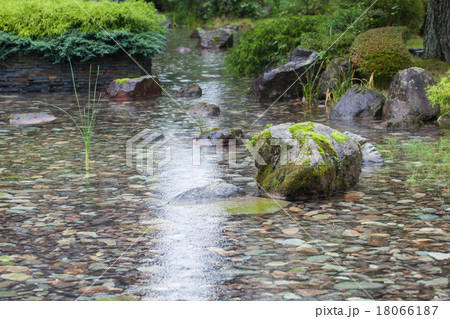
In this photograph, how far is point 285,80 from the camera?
12883mm

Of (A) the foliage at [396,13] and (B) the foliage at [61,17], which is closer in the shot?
(B) the foliage at [61,17]

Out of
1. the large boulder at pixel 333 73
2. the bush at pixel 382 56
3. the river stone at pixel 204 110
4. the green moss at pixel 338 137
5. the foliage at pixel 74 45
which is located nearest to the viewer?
the green moss at pixel 338 137

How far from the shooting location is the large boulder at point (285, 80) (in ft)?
41.8

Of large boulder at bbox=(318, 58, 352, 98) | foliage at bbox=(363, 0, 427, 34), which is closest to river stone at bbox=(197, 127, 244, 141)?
large boulder at bbox=(318, 58, 352, 98)

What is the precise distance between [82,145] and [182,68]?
36.0 feet

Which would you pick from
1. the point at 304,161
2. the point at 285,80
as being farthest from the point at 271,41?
the point at 304,161

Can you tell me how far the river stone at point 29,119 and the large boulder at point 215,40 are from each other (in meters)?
17.1

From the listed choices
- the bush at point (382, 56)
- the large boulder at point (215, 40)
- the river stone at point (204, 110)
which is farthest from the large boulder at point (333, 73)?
the large boulder at point (215, 40)

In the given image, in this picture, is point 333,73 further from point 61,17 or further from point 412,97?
point 61,17

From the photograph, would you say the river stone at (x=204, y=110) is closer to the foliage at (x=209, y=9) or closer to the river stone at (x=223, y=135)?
the river stone at (x=223, y=135)

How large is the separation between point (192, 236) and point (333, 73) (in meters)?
8.26

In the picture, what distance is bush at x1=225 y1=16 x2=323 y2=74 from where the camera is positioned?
15391mm

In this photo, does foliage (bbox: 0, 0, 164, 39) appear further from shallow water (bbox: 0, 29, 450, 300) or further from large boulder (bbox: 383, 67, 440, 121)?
large boulder (bbox: 383, 67, 440, 121)

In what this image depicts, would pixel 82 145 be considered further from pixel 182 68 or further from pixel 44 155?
pixel 182 68
